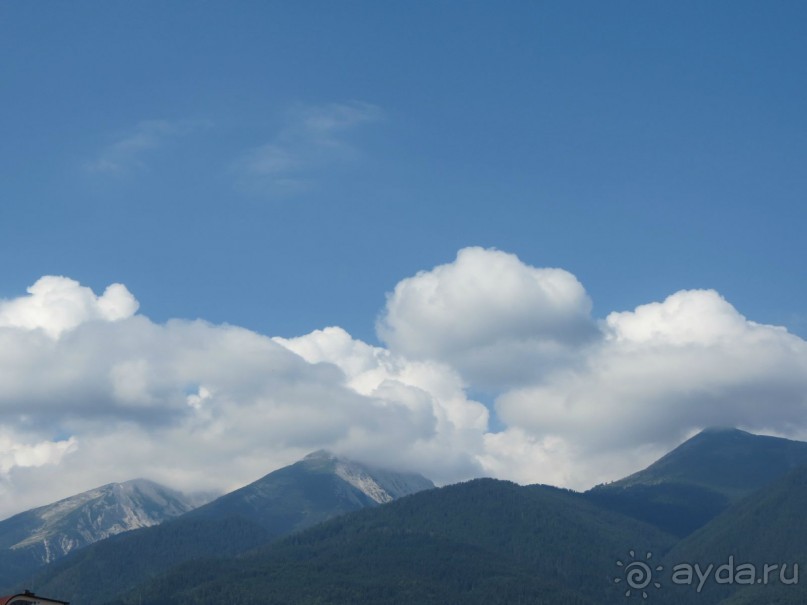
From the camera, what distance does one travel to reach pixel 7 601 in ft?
583

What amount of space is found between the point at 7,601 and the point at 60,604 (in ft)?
59.6

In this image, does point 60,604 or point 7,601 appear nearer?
point 7,601

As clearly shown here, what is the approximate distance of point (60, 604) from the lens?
194750 millimetres
